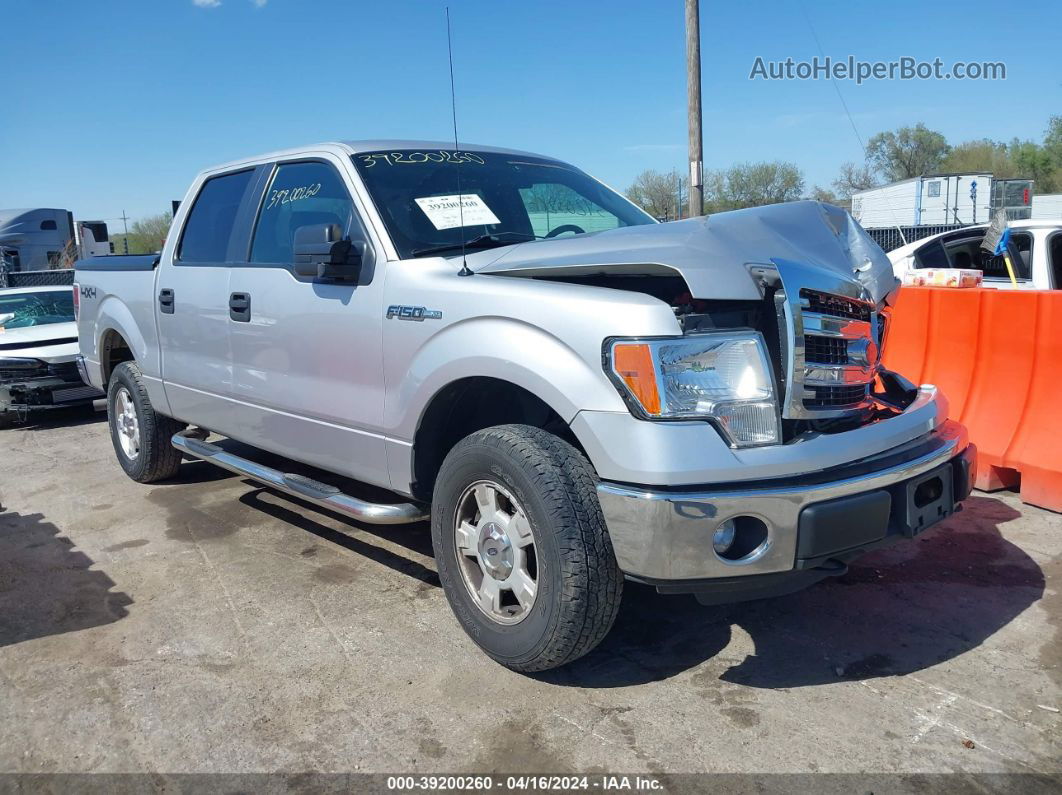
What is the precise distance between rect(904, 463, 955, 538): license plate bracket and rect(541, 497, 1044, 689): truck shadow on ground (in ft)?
1.95

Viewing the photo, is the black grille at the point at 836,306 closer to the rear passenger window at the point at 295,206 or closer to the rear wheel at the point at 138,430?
the rear passenger window at the point at 295,206

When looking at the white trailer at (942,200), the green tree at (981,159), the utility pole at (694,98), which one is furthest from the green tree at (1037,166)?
the utility pole at (694,98)

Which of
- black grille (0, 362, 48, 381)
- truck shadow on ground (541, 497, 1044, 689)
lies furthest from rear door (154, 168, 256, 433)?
black grille (0, 362, 48, 381)

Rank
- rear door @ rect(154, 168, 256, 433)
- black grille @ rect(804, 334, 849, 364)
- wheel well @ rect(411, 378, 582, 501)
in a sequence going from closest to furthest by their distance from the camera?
1. black grille @ rect(804, 334, 849, 364)
2. wheel well @ rect(411, 378, 582, 501)
3. rear door @ rect(154, 168, 256, 433)

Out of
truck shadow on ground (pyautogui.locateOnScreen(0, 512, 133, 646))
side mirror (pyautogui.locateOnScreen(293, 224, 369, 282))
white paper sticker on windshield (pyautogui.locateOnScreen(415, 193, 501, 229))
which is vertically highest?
white paper sticker on windshield (pyautogui.locateOnScreen(415, 193, 501, 229))

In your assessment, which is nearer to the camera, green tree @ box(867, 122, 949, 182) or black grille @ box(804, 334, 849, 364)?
black grille @ box(804, 334, 849, 364)

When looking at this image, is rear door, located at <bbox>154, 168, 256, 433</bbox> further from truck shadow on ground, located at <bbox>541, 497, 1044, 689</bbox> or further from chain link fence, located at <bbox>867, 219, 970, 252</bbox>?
chain link fence, located at <bbox>867, 219, 970, 252</bbox>

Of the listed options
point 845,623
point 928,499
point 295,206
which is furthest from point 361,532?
point 928,499

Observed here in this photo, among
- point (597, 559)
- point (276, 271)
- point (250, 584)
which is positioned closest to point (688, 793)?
point (597, 559)

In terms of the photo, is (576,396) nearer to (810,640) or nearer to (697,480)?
(697,480)

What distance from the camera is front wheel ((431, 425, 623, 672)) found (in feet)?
9.36

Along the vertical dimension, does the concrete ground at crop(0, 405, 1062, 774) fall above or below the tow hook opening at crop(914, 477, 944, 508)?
below

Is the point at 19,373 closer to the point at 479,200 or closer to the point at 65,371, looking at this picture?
the point at 65,371

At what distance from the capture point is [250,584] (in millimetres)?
4254
